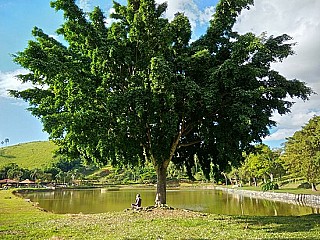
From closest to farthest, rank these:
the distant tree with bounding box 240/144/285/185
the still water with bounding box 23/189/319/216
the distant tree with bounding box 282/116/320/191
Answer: the still water with bounding box 23/189/319/216
the distant tree with bounding box 282/116/320/191
the distant tree with bounding box 240/144/285/185

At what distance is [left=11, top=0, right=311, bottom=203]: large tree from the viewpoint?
19.2 m

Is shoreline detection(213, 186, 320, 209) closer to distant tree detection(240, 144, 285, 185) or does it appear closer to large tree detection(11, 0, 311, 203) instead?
distant tree detection(240, 144, 285, 185)

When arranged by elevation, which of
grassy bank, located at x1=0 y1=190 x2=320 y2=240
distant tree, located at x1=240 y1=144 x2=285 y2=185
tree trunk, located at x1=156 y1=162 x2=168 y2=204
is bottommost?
grassy bank, located at x1=0 y1=190 x2=320 y2=240

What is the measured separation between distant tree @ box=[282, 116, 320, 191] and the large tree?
105 feet

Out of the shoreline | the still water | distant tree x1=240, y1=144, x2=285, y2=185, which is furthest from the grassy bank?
distant tree x1=240, y1=144, x2=285, y2=185

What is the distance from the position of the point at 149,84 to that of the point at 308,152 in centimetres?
4210

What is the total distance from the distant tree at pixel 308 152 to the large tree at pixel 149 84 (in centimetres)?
3189

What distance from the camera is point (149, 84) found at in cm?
2008

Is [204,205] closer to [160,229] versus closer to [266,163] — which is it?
[160,229]

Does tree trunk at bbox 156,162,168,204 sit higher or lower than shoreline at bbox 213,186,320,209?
higher

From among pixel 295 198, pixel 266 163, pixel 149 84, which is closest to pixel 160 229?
pixel 149 84

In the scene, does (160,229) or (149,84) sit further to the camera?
(149,84)

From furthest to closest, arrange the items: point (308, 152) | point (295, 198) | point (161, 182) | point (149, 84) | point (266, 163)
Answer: point (266, 163) < point (308, 152) < point (295, 198) < point (161, 182) < point (149, 84)

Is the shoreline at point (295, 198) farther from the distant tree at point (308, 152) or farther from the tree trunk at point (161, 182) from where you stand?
the tree trunk at point (161, 182)
